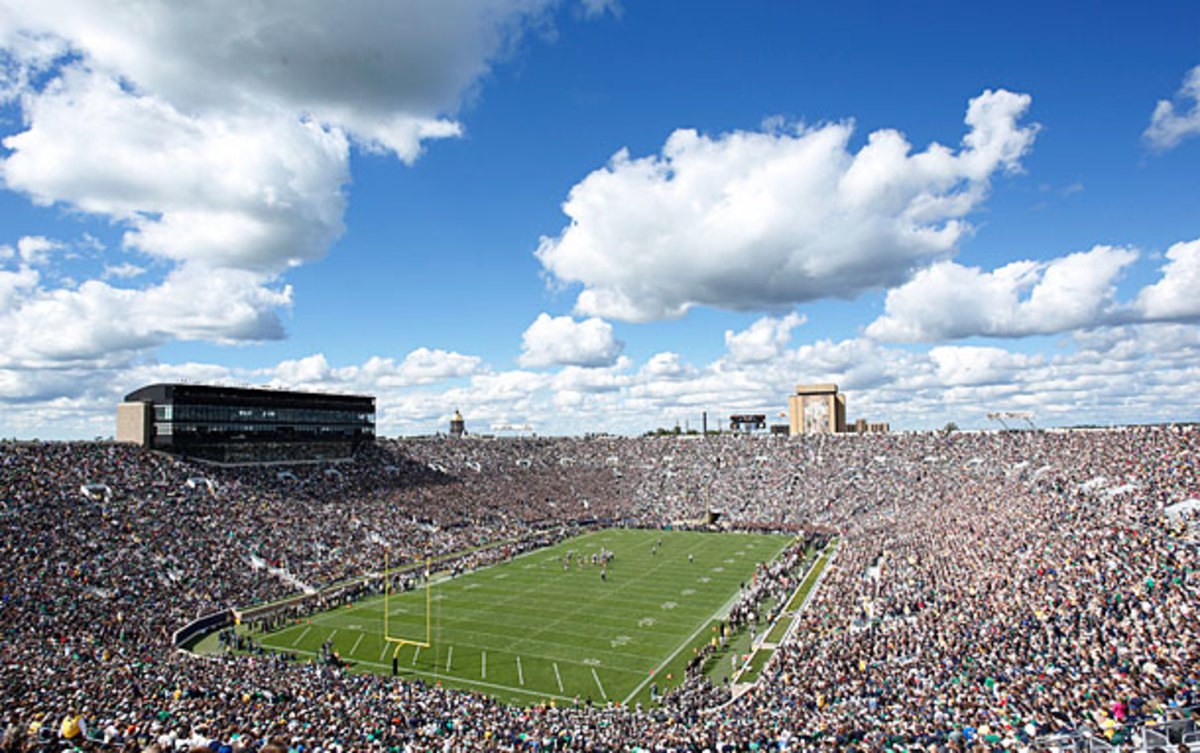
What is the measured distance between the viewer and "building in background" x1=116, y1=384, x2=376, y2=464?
155 ft

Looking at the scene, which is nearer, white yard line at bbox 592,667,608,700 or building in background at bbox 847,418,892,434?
white yard line at bbox 592,667,608,700

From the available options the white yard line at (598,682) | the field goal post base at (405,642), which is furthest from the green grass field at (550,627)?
the field goal post base at (405,642)

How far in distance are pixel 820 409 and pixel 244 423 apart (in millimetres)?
68924

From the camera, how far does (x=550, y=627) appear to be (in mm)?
31641

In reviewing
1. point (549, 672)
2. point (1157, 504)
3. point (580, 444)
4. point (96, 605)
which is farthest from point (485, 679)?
point (580, 444)

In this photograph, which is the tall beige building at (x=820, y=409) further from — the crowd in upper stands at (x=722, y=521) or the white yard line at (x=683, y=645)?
the white yard line at (x=683, y=645)

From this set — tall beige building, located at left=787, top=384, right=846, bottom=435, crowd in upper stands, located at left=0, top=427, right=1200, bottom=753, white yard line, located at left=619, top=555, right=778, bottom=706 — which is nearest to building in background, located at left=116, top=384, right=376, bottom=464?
crowd in upper stands, located at left=0, top=427, right=1200, bottom=753

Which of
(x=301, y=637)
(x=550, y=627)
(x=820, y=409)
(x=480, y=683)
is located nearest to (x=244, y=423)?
(x=301, y=637)

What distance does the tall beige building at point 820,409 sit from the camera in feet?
303

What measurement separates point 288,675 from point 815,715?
15768 mm

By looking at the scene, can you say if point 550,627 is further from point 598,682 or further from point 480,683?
point 598,682

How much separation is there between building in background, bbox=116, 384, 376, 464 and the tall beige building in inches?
2211

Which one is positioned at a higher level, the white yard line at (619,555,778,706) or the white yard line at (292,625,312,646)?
the white yard line at (292,625,312,646)

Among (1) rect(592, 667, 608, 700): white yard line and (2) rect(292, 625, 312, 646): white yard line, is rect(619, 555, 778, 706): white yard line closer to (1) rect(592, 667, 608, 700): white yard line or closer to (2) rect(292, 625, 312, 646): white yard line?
(1) rect(592, 667, 608, 700): white yard line
